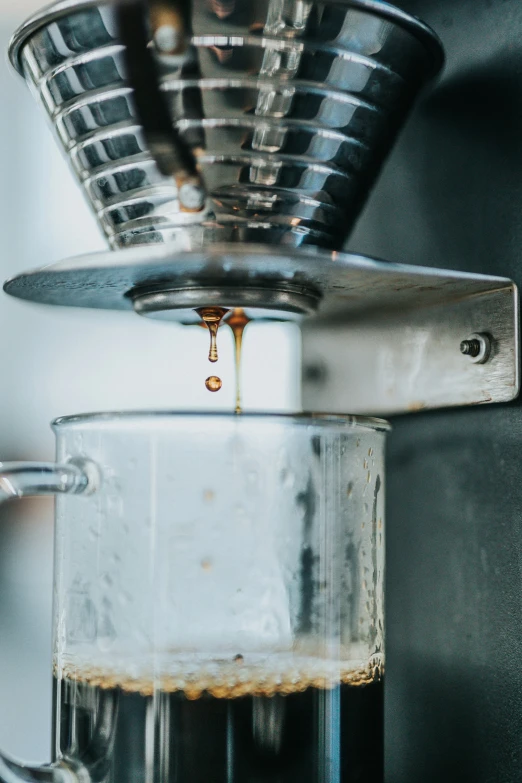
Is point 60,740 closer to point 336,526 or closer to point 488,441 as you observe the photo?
point 336,526

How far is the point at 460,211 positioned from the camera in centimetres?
61

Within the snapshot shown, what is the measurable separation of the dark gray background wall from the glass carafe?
79mm

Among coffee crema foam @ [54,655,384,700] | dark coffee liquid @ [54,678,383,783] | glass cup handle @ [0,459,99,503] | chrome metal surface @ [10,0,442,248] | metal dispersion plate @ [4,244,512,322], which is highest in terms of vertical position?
chrome metal surface @ [10,0,442,248]

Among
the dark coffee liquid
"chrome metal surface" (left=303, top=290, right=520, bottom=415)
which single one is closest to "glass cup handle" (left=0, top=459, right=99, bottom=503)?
the dark coffee liquid

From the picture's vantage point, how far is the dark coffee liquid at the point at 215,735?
0.49 metres

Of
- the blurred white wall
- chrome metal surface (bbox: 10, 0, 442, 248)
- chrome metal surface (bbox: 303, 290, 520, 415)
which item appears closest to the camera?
chrome metal surface (bbox: 10, 0, 442, 248)

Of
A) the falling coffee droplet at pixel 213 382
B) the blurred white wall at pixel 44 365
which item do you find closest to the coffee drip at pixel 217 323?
the falling coffee droplet at pixel 213 382

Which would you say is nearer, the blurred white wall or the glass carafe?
the glass carafe

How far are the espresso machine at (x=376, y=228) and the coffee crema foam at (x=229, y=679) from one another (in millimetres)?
126

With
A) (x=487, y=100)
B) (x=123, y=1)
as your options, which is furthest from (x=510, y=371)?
(x=123, y=1)

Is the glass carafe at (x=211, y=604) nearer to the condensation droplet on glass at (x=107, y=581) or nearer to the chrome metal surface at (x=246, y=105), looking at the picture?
the condensation droplet on glass at (x=107, y=581)


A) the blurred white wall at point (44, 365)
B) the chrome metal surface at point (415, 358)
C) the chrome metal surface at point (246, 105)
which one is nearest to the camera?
the chrome metal surface at point (246, 105)

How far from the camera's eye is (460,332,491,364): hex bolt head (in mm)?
577

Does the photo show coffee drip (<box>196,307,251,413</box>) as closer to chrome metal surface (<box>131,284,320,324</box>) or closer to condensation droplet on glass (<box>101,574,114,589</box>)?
chrome metal surface (<box>131,284,320,324</box>)
